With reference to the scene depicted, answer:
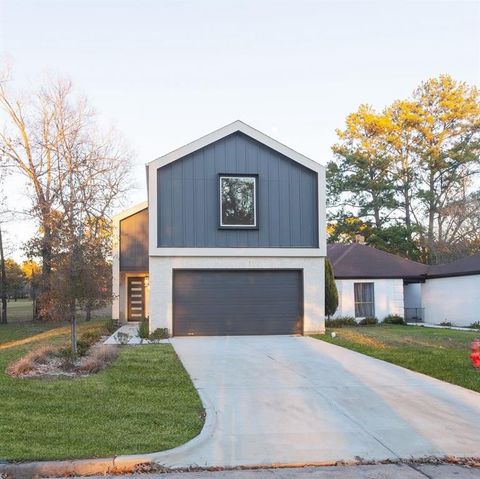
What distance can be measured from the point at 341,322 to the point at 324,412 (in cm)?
1501

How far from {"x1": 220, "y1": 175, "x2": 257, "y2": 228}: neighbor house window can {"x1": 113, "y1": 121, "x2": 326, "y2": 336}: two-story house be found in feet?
0.11

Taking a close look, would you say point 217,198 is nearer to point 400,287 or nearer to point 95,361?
point 95,361

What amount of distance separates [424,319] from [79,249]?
18.5 metres

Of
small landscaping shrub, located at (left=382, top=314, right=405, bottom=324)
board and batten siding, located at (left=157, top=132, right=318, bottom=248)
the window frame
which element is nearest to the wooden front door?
board and batten siding, located at (left=157, top=132, right=318, bottom=248)

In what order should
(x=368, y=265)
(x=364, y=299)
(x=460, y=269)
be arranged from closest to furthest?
(x=460, y=269), (x=364, y=299), (x=368, y=265)

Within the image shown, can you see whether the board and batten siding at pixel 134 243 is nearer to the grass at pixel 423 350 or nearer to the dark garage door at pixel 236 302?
the dark garage door at pixel 236 302

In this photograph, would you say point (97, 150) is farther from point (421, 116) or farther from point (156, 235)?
point (421, 116)

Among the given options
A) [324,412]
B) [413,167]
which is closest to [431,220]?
[413,167]

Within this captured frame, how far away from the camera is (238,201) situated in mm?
17750

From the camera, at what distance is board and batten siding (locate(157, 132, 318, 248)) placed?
57.2 ft

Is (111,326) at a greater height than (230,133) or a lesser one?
lesser

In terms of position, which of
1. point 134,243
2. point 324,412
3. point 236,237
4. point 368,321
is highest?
point 134,243

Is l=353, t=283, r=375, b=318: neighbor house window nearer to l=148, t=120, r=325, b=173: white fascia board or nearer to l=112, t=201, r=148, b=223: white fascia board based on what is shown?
l=148, t=120, r=325, b=173: white fascia board

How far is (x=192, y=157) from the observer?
58.2ft
